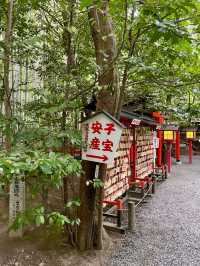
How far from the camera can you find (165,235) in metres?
5.28

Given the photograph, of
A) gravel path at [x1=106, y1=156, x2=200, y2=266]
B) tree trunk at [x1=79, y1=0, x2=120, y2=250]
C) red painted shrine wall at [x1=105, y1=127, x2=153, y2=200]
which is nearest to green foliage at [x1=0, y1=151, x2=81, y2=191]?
tree trunk at [x1=79, y1=0, x2=120, y2=250]

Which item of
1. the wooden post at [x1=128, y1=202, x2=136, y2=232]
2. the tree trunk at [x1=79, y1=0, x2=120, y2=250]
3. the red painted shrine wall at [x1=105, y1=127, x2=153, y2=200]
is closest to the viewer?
the tree trunk at [x1=79, y1=0, x2=120, y2=250]

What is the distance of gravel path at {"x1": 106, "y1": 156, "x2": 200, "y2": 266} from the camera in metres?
4.32

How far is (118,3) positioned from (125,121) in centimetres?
436

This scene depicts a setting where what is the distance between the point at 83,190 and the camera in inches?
165

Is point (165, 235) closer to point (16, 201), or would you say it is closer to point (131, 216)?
point (131, 216)

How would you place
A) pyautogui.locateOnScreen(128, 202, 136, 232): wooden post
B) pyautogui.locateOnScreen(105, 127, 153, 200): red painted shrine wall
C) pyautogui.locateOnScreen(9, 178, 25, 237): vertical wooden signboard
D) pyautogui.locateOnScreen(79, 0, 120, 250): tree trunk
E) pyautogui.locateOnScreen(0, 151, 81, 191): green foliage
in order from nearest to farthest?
pyautogui.locateOnScreen(0, 151, 81, 191): green foliage, pyautogui.locateOnScreen(79, 0, 120, 250): tree trunk, pyautogui.locateOnScreen(9, 178, 25, 237): vertical wooden signboard, pyautogui.locateOnScreen(128, 202, 136, 232): wooden post, pyautogui.locateOnScreen(105, 127, 153, 200): red painted shrine wall

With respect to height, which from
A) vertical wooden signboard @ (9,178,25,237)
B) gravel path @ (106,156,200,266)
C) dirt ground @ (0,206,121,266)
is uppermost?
vertical wooden signboard @ (9,178,25,237)

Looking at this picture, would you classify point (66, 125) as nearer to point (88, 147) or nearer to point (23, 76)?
point (88, 147)

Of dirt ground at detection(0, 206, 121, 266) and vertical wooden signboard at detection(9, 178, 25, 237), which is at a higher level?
vertical wooden signboard at detection(9, 178, 25, 237)

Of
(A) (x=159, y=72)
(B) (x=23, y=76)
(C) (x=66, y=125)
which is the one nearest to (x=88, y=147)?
(C) (x=66, y=125)

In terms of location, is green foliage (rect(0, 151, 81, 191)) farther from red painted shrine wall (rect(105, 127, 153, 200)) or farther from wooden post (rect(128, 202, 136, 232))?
red painted shrine wall (rect(105, 127, 153, 200))

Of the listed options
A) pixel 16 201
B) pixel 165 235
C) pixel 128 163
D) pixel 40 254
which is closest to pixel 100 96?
pixel 16 201

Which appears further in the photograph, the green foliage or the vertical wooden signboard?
the vertical wooden signboard
